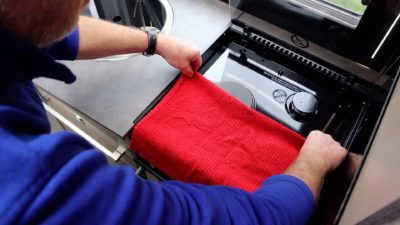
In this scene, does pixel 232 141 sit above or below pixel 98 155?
below

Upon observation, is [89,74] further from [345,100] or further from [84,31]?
[345,100]

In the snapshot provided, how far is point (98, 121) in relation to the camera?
0.70 metres

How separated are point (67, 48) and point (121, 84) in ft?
0.49

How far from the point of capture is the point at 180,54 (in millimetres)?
735

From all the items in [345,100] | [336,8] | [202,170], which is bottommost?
[202,170]

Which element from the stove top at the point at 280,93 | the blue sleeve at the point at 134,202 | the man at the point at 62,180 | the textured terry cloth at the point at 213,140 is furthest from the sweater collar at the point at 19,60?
the stove top at the point at 280,93

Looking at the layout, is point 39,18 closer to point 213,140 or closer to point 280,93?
point 213,140

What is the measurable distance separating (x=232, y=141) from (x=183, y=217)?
0.28 m

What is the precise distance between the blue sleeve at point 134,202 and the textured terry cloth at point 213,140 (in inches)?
4.3

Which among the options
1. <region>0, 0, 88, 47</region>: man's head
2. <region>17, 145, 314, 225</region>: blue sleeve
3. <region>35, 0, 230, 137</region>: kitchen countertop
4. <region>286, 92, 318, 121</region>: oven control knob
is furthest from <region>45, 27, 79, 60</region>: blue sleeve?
<region>286, 92, 318, 121</region>: oven control knob

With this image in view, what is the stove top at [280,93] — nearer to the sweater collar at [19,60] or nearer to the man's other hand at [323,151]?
the man's other hand at [323,151]

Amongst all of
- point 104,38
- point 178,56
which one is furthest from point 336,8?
point 104,38

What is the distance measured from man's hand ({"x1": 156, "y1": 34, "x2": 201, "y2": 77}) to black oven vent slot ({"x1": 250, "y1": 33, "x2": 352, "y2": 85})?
7.3 inches

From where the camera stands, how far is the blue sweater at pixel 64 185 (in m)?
0.30
